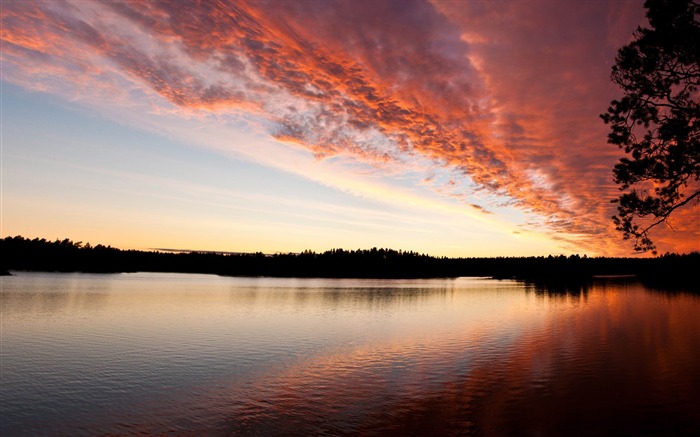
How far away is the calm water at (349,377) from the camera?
19297 mm

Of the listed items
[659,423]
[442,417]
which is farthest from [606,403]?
[442,417]

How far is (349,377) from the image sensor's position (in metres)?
27.7

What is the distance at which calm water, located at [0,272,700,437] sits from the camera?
1930 cm

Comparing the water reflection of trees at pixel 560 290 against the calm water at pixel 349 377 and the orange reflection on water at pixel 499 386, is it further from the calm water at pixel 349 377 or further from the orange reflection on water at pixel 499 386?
the orange reflection on water at pixel 499 386

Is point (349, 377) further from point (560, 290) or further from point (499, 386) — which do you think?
point (560, 290)

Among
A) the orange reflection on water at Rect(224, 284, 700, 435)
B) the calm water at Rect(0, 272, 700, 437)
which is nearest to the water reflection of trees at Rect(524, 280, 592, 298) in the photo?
the calm water at Rect(0, 272, 700, 437)

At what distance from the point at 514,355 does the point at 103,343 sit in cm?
3595

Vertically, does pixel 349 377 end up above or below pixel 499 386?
below

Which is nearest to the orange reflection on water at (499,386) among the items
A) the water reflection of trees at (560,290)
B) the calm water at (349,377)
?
the calm water at (349,377)

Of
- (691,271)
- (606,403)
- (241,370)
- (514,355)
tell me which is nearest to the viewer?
(606,403)

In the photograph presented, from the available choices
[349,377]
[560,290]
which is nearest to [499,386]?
[349,377]

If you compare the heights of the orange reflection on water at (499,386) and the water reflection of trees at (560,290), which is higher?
the water reflection of trees at (560,290)

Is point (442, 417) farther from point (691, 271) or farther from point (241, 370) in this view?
point (691, 271)

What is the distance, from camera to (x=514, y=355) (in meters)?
34.3
